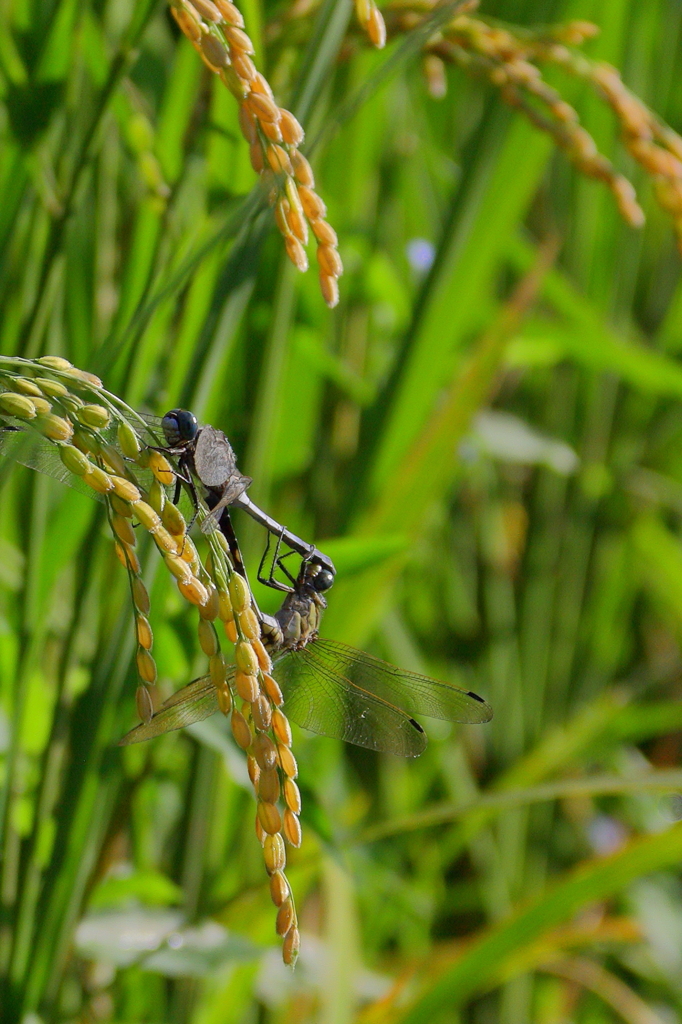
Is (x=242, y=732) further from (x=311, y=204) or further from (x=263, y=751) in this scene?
(x=311, y=204)

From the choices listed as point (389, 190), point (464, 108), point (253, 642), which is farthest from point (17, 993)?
point (464, 108)

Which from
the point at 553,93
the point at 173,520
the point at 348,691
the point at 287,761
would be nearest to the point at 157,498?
the point at 173,520

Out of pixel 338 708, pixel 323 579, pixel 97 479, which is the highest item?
pixel 97 479

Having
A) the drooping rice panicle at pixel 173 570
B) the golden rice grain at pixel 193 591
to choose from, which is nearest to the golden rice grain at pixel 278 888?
the drooping rice panicle at pixel 173 570

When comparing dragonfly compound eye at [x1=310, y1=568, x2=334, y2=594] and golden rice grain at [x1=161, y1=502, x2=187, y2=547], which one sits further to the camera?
dragonfly compound eye at [x1=310, y1=568, x2=334, y2=594]

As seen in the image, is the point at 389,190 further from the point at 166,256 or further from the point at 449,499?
the point at 166,256

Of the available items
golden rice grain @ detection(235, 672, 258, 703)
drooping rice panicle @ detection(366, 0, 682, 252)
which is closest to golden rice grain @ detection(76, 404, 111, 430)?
golden rice grain @ detection(235, 672, 258, 703)

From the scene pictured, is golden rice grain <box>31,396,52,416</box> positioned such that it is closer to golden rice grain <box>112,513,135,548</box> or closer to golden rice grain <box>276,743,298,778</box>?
golden rice grain <box>112,513,135,548</box>
